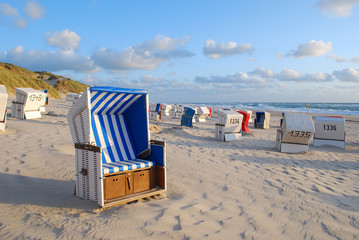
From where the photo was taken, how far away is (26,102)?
1476cm

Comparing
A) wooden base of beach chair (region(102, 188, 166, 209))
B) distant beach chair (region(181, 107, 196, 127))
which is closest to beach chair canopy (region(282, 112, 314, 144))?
wooden base of beach chair (region(102, 188, 166, 209))

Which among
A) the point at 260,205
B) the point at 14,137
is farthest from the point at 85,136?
the point at 14,137

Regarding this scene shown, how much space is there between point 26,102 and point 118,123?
11197mm

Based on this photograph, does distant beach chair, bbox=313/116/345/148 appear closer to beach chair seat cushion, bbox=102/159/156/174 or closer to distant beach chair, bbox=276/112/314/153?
distant beach chair, bbox=276/112/314/153

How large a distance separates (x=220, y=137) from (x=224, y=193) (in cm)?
773

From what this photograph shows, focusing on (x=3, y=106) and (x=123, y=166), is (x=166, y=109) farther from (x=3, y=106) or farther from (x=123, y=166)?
(x=123, y=166)

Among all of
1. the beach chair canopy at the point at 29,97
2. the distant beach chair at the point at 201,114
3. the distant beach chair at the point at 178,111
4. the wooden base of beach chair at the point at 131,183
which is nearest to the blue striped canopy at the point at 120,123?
the wooden base of beach chair at the point at 131,183

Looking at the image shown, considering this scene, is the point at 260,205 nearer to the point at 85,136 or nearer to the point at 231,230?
the point at 231,230

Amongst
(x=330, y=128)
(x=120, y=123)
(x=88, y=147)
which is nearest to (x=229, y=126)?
(x=330, y=128)

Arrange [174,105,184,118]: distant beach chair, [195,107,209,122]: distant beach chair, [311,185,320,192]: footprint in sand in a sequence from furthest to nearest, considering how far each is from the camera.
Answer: [174,105,184,118]: distant beach chair < [195,107,209,122]: distant beach chair < [311,185,320,192]: footprint in sand

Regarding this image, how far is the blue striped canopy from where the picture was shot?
17.7ft

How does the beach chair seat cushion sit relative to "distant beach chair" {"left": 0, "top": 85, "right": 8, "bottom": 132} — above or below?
below

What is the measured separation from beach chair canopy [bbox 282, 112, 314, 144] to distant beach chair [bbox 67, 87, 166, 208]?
6506 millimetres

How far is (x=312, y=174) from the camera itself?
748 cm
